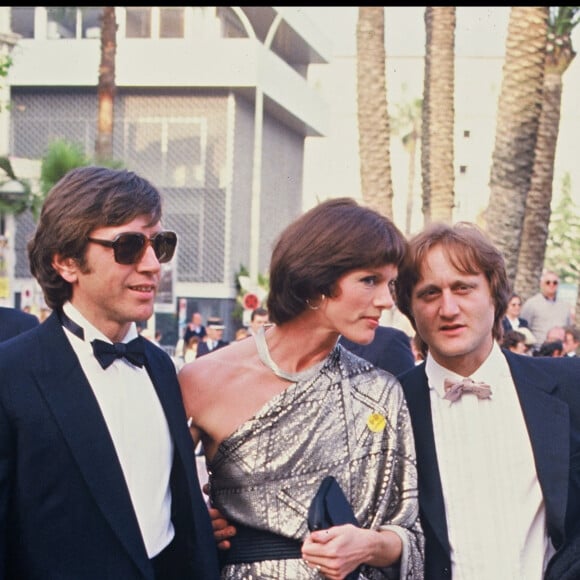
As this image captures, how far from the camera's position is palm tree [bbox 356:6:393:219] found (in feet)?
58.5

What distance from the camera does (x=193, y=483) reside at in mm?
4043

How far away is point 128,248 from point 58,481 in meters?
0.79

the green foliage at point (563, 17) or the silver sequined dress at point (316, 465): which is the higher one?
the green foliage at point (563, 17)

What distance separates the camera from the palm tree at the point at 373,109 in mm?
17844

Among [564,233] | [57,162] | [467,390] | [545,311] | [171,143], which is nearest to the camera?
[467,390]

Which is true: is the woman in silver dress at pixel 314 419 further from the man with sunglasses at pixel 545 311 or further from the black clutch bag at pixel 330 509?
the man with sunglasses at pixel 545 311

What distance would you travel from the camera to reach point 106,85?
27.8 m

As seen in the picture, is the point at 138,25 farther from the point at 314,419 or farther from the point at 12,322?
the point at 314,419

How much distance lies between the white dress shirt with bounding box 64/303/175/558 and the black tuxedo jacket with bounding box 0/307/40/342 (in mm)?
2105

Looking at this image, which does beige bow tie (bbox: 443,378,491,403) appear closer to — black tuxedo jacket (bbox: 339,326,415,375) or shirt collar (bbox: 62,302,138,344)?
shirt collar (bbox: 62,302,138,344)

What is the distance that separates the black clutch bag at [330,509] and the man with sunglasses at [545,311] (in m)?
13.7

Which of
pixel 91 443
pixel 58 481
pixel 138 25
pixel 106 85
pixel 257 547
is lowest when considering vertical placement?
pixel 257 547

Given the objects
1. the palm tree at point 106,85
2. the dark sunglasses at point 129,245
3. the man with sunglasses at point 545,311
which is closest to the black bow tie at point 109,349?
the dark sunglasses at point 129,245

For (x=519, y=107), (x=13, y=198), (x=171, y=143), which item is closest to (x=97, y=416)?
(x=519, y=107)
